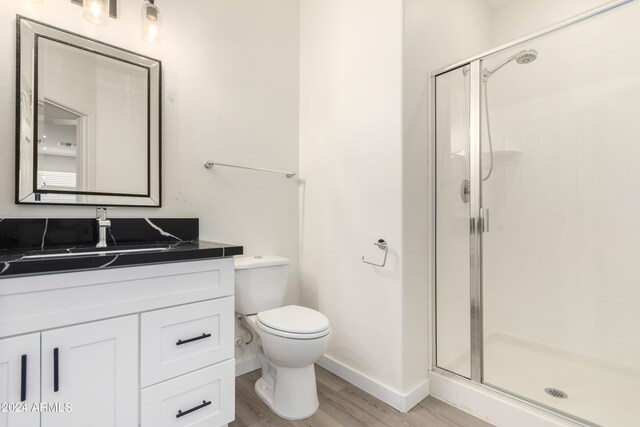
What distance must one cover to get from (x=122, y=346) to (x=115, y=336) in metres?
0.04

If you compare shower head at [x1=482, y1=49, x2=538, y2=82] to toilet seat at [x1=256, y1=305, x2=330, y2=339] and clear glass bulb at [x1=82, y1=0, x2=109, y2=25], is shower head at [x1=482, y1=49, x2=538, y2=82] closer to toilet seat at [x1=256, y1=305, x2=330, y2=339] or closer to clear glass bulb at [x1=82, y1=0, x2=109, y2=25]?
toilet seat at [x1=256, y1=305, x2=330, y2=339]

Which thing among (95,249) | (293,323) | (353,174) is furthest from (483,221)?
(95,249)

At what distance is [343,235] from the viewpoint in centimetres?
192

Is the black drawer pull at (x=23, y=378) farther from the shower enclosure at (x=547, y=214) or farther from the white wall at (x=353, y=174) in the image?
the shower enclosure at (x=547, y=214)

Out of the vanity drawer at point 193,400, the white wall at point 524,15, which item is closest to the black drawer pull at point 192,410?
the vanity drawer at point 193,400

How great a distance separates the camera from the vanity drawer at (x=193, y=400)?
1126 millimetres

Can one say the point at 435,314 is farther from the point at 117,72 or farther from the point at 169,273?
the point at 117,72

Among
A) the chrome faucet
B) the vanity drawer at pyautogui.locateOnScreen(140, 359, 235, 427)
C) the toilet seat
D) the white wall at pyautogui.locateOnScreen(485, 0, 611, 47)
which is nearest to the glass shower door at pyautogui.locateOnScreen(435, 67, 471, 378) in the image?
the toilet seat

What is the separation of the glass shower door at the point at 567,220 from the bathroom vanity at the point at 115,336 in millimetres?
1402

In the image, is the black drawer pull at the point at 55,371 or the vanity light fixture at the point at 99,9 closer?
the black drawer pull at the point at 55,371

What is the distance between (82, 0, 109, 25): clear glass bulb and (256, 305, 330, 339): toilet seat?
5.22ft

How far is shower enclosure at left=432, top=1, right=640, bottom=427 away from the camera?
5.52ft

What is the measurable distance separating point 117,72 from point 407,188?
5.14ft

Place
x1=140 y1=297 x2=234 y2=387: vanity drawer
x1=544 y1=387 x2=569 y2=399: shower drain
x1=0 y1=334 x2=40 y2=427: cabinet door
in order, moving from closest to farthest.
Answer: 1. x1=0 y1=334 x2=40 y2=427: cabinet door
2. x1=140 y1=297 x2=234 y2=387: vanity drawer
3. x1=544 y1=387 x2=569 y2=399: shower drain
